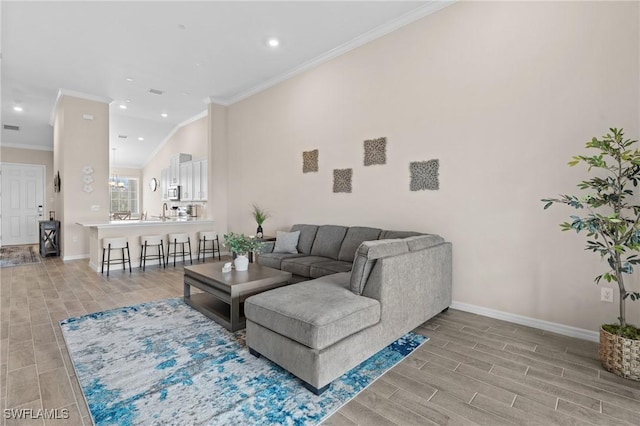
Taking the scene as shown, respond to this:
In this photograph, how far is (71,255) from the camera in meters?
6.51

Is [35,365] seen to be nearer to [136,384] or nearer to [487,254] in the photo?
[136,384]

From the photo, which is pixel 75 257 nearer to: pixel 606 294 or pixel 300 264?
pixel 300 264

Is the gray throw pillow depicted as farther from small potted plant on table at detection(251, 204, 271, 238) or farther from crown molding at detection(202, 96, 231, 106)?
crown molding at detection(202, 96, 231, 106)

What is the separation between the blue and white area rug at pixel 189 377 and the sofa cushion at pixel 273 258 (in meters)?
1.32

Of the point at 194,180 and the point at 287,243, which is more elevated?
the point at 194,180

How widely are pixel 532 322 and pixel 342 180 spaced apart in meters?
2.90

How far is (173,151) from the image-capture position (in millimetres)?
9945

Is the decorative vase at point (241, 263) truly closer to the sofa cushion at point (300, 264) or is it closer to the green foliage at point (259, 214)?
the sofa cushion at point (300, 264)

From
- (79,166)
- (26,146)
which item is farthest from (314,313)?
(26,146)

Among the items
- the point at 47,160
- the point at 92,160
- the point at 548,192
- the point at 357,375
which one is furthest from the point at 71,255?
the point at 548,192

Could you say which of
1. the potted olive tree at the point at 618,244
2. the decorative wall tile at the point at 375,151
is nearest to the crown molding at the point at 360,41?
the decorative wall tile at the point at 375,151

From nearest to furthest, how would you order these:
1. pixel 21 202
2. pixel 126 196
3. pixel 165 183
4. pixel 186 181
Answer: pixel 186 181, pixel 21 202, pixel 165 183, pixel 126 196

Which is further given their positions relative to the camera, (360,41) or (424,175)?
(360,41)

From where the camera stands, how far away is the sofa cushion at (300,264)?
3.88 m
